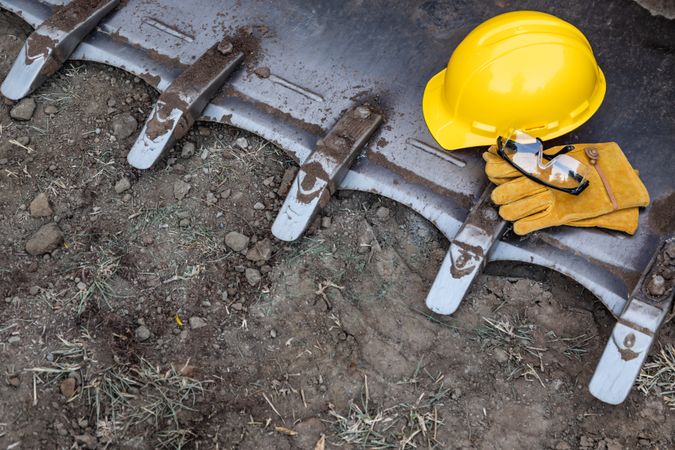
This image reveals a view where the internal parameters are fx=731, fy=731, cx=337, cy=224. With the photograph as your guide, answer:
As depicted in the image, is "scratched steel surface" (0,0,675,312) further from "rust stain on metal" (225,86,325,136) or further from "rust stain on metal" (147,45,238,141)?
"rust stain on metal" (147,45,238,141)

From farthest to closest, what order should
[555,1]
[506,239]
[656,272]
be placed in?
[555,1]
[506,239]
[656,272]

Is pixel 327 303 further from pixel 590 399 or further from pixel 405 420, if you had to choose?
pixel 590 399

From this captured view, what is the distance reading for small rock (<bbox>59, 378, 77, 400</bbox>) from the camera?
104 inches

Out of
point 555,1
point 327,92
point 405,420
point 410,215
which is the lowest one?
point 405,420

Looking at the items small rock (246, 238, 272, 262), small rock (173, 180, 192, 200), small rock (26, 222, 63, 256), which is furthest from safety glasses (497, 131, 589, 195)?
small rock (26, 222, 63, 256)

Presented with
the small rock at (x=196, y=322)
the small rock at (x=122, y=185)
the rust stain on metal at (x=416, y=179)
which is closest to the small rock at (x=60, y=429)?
the small rock at (x=196, y=322)

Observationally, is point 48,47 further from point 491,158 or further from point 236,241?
point 491,158

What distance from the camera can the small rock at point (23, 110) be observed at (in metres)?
3.21

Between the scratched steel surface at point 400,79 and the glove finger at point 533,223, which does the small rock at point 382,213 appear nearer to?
the scratched steel surface at point 400,79

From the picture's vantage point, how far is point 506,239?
2.76 meters

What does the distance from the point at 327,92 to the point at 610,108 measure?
45.6 inches

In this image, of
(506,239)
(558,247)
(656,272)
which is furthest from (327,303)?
(656,272)

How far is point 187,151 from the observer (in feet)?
10.2

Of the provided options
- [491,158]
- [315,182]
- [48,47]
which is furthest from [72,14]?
[491,158]
